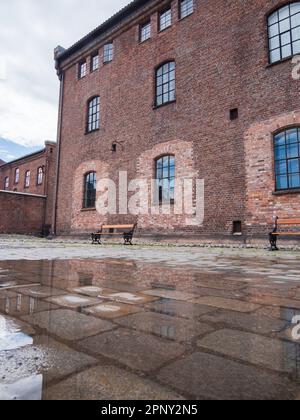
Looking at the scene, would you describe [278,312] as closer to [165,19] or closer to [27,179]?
[165,19]

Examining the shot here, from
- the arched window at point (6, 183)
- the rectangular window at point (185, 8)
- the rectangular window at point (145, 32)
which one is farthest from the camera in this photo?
the arched window at point (6, 183)

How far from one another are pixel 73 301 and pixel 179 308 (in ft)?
2.26

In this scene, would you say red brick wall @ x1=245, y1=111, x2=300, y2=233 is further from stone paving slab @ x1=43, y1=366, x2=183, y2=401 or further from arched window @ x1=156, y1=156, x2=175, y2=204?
stone paving slab @ x1=43, y1=366, x2=183, y2=401

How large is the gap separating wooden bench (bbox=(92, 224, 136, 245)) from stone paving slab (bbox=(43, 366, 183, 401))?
965cm

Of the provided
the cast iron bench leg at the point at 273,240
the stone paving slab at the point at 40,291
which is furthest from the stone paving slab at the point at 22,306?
the cast iron bench leg at the point at 273,240

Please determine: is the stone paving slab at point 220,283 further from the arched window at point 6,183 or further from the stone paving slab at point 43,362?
the arched window at point 6,183

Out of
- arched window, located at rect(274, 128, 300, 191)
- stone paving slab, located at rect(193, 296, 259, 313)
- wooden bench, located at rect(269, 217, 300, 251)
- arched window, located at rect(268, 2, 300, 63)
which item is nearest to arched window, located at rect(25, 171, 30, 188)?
arched window, located at rect(268, 2, 300, 63)

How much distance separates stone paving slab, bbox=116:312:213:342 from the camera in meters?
1.29

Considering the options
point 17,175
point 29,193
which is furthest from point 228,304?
point 17,175

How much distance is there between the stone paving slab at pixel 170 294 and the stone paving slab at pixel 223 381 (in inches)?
38.9

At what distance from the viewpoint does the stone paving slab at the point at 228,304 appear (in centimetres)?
173
